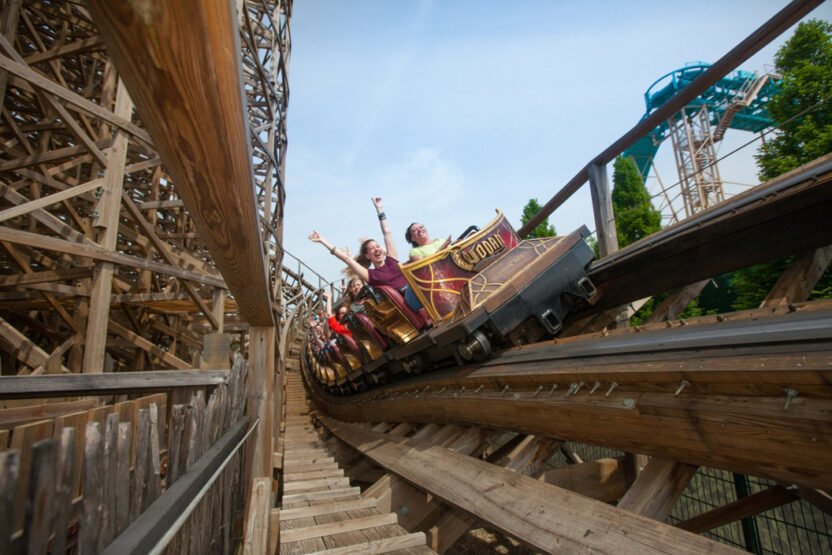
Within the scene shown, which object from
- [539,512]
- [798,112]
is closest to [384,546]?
[539,512]

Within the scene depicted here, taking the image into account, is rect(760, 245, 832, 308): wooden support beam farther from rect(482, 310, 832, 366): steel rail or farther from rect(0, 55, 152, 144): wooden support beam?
rect(0, 55, 152, 144): wooden support beam

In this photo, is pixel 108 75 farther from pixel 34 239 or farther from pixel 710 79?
pixel 710 79

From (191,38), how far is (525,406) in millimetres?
1861

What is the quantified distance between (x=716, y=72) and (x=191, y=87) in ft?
8.72

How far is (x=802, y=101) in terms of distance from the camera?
1081 cm

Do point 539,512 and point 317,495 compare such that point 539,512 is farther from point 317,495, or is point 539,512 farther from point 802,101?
point 802,101

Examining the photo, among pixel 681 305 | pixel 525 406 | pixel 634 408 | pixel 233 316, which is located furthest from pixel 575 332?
pixel 233 316

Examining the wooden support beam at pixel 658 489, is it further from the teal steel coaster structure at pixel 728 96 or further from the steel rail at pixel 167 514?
the teal steel coaster structure at pixel 728 96

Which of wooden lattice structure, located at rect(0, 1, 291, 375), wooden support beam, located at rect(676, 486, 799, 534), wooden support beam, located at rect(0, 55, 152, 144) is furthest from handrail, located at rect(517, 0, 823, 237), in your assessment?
wooden support beam, located at rect(0, 55, 152, 144)

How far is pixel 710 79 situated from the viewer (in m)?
2.34

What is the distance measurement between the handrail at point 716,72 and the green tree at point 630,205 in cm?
1380

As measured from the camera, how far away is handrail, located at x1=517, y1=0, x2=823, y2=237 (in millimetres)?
1961

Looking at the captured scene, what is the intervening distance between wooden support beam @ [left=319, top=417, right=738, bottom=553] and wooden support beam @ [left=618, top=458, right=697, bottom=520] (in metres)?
0.09

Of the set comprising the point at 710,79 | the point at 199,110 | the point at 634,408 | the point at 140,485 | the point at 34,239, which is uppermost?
the point at 34,239
